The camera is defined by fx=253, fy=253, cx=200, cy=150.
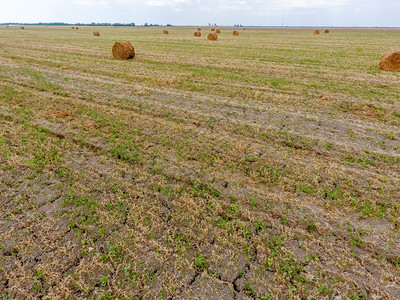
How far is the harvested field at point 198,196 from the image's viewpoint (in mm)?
3240

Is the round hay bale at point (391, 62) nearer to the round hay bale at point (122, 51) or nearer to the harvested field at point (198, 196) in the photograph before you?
the harvested field at point (198, 196)

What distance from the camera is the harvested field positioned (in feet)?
10.6

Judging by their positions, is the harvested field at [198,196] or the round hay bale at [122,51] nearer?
the harvested field at [198,196]

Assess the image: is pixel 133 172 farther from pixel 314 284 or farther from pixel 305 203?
Result: pixel 314 284

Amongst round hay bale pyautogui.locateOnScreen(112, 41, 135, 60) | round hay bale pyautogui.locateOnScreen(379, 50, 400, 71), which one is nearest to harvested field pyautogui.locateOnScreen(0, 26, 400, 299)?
round hay bale pyautogui.locateOnScreen(379, 50, 400, 71)

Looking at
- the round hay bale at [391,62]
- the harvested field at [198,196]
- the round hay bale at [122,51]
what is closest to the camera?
the harvested field at [198,196]

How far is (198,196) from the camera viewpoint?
4738 millimetres

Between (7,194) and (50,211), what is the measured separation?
3.64ft

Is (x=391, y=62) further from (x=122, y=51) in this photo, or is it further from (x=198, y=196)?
(x=122, y=51)

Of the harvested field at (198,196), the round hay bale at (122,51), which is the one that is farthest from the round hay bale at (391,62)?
the round hay bale at (122,51)

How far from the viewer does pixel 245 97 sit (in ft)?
33.3

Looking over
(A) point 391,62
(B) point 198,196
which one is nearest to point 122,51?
(B) point 198,196

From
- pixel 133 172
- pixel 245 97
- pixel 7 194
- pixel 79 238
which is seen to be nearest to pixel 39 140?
pixel 7 194

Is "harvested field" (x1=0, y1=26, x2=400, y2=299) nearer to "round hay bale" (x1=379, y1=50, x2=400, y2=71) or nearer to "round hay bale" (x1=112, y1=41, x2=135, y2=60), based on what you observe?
"round hay bale" (x1=379, y1=50, x2=400, y2=71)
